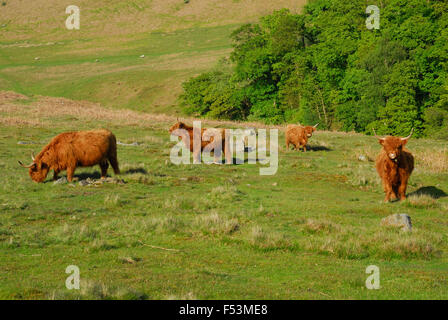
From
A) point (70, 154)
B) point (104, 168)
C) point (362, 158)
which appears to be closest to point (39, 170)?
point (70, 154)

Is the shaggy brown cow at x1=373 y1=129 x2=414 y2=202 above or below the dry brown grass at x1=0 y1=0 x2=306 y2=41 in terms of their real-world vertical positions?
below

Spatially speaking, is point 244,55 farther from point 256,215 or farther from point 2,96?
point 256,215

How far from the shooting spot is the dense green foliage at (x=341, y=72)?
43.1 metres

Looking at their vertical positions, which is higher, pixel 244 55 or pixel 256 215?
pixel 244 55

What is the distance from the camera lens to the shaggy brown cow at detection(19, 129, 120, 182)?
16.4 meters

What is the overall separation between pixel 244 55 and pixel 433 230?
48.4 m

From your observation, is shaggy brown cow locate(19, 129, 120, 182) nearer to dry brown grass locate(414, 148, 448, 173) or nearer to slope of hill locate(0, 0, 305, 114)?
dry brown grass locate(414, 148, 448, 173)

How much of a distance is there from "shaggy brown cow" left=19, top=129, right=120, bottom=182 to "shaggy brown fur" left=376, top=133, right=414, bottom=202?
30.1ft

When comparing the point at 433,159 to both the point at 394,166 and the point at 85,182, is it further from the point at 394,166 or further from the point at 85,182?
the point at 85,182

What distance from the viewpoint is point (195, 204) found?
1428 cm

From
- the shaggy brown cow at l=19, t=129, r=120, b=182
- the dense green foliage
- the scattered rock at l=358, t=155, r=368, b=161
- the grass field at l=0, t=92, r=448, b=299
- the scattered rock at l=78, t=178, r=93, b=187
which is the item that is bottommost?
the grass field at l=0, t=92, r=448, b=299

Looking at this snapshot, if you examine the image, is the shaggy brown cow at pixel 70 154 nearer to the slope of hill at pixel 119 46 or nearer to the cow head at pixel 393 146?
the cow head at pixel 393 146

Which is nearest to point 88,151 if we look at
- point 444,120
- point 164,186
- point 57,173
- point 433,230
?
point 57,173

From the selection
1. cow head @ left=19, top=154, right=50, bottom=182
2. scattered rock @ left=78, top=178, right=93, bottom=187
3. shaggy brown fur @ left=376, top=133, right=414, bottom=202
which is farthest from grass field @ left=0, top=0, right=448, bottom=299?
shaggy brown fur @ left=376, top=133, right=414, bottom=202
